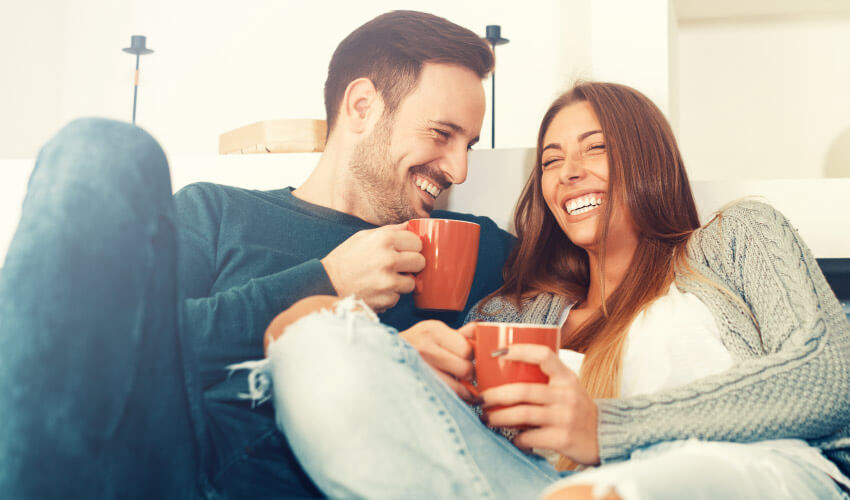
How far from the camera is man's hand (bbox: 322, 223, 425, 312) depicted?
938 mm

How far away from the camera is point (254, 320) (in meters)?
0.90

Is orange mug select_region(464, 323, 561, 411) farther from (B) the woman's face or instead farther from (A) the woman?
(B) the woman's face

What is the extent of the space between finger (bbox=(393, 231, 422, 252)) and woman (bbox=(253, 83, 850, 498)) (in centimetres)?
19

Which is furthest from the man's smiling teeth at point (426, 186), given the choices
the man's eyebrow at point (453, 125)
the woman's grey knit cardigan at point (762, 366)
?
the woman's grey knit cardigan at point (762, 366)

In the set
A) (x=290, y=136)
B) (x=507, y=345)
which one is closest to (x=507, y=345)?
(x=507, y=345)

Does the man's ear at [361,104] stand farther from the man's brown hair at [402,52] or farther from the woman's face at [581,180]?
the woman's face at [581,180]

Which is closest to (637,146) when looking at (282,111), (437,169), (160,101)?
(437,169)

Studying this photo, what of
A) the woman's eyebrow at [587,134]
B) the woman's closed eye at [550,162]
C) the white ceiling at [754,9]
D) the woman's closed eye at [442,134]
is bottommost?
the woman's closed eye at [550,162]

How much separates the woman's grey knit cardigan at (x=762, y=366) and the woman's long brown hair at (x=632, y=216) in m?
0.11

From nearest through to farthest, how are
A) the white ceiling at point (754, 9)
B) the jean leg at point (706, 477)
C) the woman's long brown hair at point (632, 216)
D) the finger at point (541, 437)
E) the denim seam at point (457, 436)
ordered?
the jean leg at point (706, 477) < the denim seam at point (457, 436) < the finger at point (541, 437) < the woman's long brown hair at point (632, 216) < the white ceiling at point (754, 9)

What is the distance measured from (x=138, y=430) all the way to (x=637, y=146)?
1.01 metres

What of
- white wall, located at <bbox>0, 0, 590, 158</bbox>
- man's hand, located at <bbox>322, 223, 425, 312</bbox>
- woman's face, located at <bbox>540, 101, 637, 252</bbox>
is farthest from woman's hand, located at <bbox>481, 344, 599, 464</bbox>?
white wall, located at <bbox>0, 0, 590, 158</bbox>

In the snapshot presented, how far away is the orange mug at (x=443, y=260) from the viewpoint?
0.99m

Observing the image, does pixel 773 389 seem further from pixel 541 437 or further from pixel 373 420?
pixel 373 420
